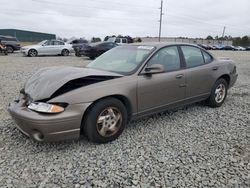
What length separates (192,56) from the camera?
181 inches

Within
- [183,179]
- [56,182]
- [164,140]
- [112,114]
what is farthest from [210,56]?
[56,182]

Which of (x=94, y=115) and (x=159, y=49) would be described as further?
(x=159, y=49)

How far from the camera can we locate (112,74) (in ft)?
11.4

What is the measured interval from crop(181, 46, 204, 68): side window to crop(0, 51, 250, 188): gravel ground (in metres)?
1.09

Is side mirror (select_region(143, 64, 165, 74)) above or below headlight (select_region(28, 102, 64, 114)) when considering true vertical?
above

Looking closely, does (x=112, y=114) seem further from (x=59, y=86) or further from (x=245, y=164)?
(x=245, y=164)

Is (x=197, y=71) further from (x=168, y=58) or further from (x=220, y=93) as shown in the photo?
(x=220, y=93)

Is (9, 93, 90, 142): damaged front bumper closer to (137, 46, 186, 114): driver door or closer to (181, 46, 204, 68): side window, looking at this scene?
(137, 46, 186, 114): driver door

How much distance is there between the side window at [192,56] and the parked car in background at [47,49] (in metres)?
16.3

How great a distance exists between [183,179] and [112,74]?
1731 mm

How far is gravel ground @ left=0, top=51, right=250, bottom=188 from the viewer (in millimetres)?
2566

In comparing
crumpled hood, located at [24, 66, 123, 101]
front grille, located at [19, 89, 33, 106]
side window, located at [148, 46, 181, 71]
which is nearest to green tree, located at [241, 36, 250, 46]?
side window, located at [148, 46, 181, 71]

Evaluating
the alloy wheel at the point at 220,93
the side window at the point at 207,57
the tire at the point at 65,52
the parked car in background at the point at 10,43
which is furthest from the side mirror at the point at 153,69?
the parked car in background at the point at 10,43

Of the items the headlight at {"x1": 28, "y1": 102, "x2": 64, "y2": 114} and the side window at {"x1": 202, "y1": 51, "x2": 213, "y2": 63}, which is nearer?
the headlight at {"x1": 28, "y1": 102, "x2": 64, "y2": 114}
